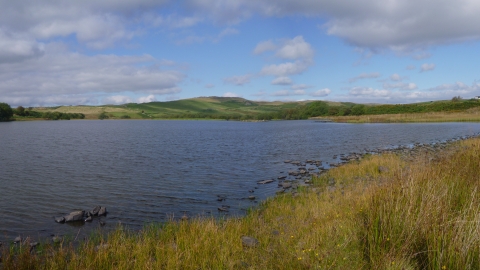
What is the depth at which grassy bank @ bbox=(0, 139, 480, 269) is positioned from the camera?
5551mm

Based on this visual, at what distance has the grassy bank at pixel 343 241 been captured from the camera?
5551 millimetres

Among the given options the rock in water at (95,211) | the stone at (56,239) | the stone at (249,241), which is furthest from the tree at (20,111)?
the stone at (249,241)

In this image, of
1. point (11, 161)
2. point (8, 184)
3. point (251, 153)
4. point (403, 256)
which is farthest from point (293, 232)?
point (11, 161)

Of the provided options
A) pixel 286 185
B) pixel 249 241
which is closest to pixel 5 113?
pixel 286 185

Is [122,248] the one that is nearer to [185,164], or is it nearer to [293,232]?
[293,232]

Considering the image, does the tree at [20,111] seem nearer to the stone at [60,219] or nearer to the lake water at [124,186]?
the lake water at [124,186]

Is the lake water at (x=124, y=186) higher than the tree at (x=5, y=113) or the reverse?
the reverse

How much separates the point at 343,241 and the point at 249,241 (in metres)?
3.01

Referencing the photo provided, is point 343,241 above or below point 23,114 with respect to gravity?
below

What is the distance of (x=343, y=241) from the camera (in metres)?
7.39

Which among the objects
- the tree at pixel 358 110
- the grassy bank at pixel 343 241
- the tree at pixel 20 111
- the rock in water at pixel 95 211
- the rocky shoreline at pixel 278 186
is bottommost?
the rocky shoreline at pixel 278 186

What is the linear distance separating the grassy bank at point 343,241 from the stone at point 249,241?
14 centimetres

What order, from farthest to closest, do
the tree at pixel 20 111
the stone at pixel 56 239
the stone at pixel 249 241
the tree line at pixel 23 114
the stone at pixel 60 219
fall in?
the tree at pixel 20 111
the tree line at pixel 23 114
the stone at pixel 60 219
the stone at pixel 56 239
the stone at pixel 249 241

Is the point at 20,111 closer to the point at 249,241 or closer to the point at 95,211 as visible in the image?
the point at 95,211
